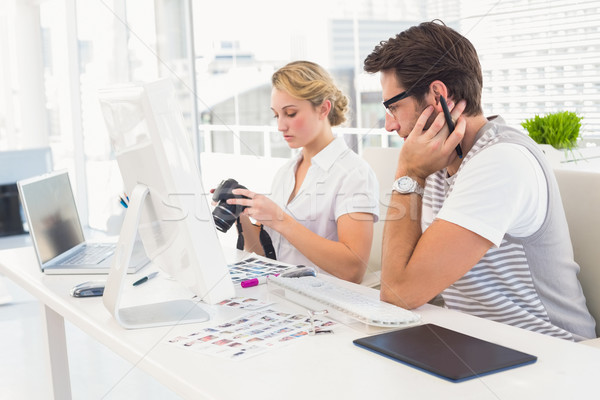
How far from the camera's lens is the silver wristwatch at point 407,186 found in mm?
1351

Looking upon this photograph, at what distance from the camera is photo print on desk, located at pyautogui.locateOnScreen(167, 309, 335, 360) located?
985mm

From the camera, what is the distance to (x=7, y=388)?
230 centimetres

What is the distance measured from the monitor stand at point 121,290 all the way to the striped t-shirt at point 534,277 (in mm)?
546

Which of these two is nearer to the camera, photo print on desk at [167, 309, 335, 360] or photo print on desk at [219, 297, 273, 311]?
photo print on desk at [167, 309, 335, 360]

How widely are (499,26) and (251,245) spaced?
2.19m

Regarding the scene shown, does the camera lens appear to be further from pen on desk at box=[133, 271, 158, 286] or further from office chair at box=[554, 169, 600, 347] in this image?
office chair at box=[554, 169, 600, 347]

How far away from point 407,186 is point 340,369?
1.82ft

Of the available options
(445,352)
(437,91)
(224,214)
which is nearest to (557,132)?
(437,91)

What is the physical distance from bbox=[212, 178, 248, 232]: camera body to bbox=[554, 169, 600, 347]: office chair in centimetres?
75

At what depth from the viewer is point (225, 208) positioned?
5.04 feet

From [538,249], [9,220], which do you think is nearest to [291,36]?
[9,220]

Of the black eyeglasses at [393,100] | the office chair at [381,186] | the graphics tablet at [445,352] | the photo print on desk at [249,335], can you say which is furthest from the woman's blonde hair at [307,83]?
the graphics tablet at [445,352]

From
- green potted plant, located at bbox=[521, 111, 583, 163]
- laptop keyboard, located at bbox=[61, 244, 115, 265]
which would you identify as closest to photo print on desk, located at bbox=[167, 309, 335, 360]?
laptop keyboard, located at bbox=[61, 244, 115, 265]

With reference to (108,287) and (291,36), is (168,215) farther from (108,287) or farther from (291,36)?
(291,36)
